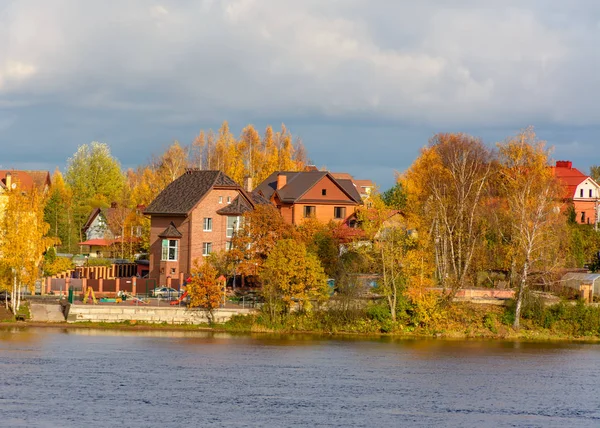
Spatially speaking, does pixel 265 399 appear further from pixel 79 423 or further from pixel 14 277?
pixel 14 277

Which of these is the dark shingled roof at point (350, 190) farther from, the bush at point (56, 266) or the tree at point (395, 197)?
the bush at point (56, 266)

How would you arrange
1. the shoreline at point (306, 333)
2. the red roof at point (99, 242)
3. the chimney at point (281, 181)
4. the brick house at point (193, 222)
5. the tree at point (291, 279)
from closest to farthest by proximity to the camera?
1. the shoreline at point (306, 333)
2. the tree at point (291, 279)
3. the brick house at point (193, 222)
4. the chimney at point (281, 181)
5. the red roof at point (99, 242)

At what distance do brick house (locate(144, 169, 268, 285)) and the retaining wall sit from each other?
13.1 m

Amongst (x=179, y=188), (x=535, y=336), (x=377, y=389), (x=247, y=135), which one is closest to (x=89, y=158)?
(x=247, y=135)

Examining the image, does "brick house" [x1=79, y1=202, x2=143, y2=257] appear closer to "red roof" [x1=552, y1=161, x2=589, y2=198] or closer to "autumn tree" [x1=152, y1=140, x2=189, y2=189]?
"autumn tree" [x1=152, y1=140, x2=189, y2=189]

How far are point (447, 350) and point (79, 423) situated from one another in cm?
2889

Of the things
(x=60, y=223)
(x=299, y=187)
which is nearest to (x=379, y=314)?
(x=299, y=187)

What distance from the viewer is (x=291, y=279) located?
70750 millimetres

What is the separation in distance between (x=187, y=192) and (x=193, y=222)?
3.87 m

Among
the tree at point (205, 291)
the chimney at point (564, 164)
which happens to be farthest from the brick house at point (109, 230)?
the chimney at point (564, 164)

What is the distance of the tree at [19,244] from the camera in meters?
70.7

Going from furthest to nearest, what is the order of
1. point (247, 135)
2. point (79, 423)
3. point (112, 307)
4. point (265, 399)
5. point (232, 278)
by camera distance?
point (247, 135)
point (232, 278)
point (112, 307)
point (265, 399)
point (79, 423)

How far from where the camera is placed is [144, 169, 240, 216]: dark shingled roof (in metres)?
86.6

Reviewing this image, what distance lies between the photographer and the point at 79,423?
135 ft
